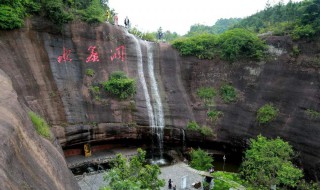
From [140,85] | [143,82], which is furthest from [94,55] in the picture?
[143,82]

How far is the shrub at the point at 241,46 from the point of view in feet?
70.4

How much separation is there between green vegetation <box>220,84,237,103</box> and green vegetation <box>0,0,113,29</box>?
34.5 ft

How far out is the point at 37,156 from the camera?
786 centimetres

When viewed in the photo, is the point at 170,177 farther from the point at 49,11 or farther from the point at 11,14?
the point at 11,14

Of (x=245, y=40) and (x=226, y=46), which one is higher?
(x=245, y=40)

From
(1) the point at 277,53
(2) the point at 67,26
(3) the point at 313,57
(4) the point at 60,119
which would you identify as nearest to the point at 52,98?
(4) the point at 60,119

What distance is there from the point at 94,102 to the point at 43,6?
283 inches

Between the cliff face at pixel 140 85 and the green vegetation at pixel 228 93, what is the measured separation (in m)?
0.37

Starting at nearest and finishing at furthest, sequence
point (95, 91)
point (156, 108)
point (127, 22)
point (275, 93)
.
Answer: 1. point (275, 93)
2. point (95, 91)
3. point (156, 108)
4. point (127, 22)

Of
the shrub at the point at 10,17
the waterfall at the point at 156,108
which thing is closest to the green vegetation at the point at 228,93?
the waterfall at the point at 156,108

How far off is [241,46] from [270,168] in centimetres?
1123

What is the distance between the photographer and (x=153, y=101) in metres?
21.4

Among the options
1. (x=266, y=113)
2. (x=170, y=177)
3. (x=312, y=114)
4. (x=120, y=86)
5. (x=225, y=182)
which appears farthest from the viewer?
(x=120, y=86)

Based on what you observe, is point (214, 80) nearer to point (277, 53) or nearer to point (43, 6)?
point (277, 53)
